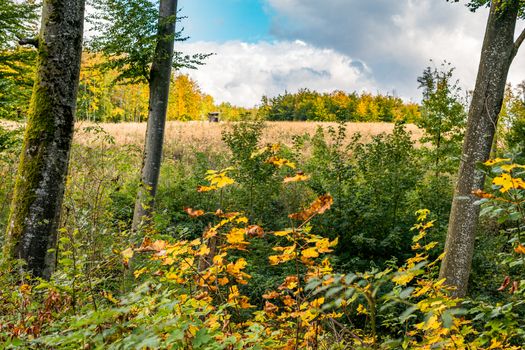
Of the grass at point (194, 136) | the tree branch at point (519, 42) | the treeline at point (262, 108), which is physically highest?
the treeline at point (262, 108)

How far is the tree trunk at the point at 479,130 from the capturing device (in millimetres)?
5258

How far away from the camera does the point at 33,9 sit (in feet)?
26.1

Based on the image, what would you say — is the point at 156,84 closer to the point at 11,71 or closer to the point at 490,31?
the point at 11,71

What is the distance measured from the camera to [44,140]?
3.51 meters

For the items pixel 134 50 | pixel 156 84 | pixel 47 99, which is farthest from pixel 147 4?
pixel 47 99

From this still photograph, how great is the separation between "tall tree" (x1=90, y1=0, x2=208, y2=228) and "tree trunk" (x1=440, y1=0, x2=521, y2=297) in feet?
15.9

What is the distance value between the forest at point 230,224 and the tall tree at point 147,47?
28mm

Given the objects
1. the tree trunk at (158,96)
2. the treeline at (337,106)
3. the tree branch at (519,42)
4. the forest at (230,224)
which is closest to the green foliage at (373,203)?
the forest at (230,224)

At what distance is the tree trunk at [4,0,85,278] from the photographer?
11.5 ft

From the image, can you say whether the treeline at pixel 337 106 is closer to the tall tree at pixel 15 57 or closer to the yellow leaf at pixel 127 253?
the tall tree at pixel 15 57

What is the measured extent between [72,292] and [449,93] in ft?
42.3

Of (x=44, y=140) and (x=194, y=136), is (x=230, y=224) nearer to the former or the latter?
(x=44, y=140)

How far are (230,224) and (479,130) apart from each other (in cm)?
389

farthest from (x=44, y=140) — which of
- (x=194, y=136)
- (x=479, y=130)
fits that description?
(x=194, y=136)
